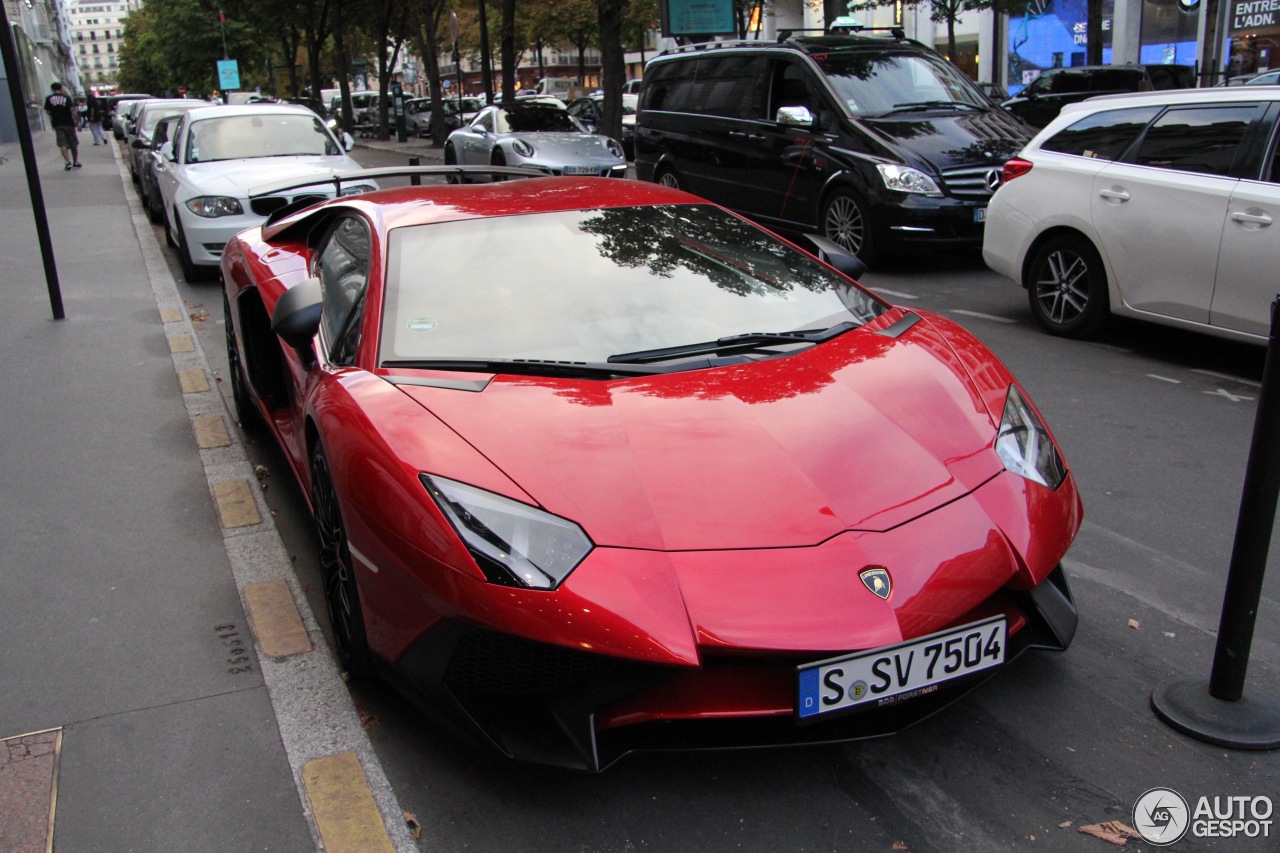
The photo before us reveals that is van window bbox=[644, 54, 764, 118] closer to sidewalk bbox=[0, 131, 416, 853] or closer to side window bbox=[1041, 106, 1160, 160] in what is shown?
side window bbox=[1041, 106, 1160, 160]

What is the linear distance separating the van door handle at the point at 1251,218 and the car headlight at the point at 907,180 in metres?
3.67

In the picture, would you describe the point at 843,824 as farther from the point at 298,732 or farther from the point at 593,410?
the point at 298,732

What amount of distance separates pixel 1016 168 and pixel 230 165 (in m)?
7.56

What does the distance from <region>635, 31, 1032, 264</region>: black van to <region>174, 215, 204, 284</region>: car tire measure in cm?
515

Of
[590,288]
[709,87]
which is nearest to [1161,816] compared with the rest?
[590,288]

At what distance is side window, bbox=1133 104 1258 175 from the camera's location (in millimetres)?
6434

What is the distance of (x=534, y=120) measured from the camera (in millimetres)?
19391

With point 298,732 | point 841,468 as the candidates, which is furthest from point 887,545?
point 298,732

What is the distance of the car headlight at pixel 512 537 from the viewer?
8.28 ft

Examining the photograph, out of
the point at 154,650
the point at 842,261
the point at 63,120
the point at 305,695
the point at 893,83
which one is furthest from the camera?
the point at 63,120

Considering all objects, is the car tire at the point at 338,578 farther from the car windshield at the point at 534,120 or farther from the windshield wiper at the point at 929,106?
the car windshield at the point at 534,120

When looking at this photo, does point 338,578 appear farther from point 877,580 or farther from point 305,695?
point 877,580

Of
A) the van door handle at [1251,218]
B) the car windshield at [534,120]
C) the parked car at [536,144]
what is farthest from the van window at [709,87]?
the car windshield at [534,120]

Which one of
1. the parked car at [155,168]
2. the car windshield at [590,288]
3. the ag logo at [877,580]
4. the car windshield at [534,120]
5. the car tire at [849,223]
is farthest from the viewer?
the car windshield at [534,120]
